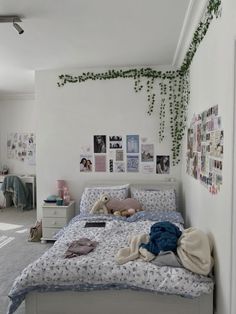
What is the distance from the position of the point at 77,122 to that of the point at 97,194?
1126 mm

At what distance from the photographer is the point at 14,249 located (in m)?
3.73

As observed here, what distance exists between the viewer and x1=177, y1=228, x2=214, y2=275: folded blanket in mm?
1972

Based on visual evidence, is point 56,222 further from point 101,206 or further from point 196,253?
point 196,253

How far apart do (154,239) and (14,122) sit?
5.16 m

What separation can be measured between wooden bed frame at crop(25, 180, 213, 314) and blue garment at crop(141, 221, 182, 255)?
313mm

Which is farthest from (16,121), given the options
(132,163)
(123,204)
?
(123,204)

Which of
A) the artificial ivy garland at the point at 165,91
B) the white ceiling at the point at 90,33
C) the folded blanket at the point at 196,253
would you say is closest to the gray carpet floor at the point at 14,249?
the folded blanket at the point at 196,253

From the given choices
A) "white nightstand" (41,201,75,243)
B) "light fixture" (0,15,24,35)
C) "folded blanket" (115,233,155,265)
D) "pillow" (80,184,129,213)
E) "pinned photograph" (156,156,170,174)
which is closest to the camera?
"folded blanket" (115,233,155,265)

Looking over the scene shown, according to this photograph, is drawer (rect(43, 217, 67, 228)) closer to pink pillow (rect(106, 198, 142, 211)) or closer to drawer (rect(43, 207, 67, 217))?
drawer (rect(43, 207, 67, 217))

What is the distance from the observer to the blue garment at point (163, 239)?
214cm

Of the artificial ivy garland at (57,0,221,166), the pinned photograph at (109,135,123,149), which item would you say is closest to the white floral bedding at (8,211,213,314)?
the pinned photograph at (109,135,123,149)

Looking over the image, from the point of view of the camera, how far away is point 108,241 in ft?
8.52

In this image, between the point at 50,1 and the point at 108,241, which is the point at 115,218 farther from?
the point at 50,1

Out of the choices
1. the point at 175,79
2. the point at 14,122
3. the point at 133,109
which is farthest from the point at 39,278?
the point at 14,122
